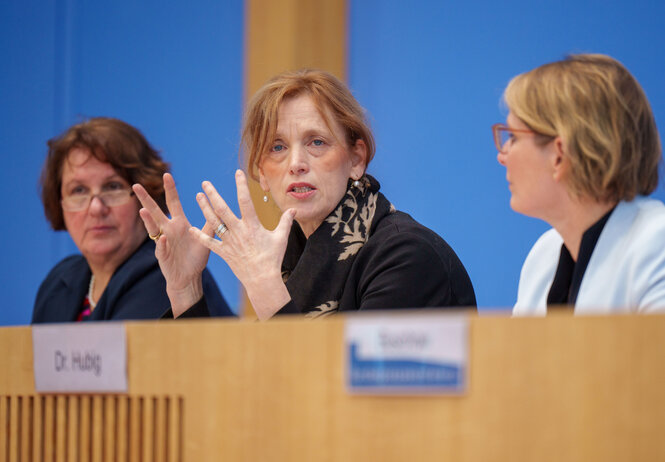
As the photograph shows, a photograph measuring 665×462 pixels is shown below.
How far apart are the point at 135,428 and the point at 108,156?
1.48 meters

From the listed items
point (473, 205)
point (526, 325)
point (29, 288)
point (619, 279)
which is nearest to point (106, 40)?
point (29, 288)

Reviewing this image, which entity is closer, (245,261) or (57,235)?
(245,261)

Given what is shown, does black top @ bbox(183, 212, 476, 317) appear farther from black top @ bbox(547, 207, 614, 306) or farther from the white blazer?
the white blazer

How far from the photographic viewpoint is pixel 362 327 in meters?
0.95

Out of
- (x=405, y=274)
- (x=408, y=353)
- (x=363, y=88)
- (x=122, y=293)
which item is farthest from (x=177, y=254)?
(x=363, y=88)

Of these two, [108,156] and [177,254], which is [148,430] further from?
[108,156]

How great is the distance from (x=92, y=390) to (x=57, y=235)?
2.50 metres

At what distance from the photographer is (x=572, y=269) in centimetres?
156

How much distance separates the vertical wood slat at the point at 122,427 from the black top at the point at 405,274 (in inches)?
21.2

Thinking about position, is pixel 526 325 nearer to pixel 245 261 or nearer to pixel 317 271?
pixel 245 261

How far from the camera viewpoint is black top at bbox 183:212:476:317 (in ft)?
5.39

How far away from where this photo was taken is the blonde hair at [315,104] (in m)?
1.89

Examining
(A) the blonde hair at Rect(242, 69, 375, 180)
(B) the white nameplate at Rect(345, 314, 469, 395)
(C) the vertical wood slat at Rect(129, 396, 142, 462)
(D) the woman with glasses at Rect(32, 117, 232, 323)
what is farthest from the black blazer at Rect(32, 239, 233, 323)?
(B) the white nameplate at Rect(345, 314, 469, 395)

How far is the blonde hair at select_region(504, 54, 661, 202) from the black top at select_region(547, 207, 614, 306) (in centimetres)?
6
